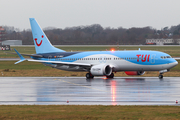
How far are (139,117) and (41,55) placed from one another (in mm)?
32611

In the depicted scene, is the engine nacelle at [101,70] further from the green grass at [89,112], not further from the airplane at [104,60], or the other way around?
the green grass at [89,112]

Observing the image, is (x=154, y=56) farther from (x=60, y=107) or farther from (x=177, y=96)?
(x=60, y=107)

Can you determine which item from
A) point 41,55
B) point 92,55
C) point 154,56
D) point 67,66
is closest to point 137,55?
point 154,56

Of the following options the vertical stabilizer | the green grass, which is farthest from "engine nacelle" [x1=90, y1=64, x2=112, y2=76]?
the green grass

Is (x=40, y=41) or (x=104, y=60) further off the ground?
(x=40, y=41)

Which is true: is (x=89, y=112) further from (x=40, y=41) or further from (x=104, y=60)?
Answer: (x=40, y=41)

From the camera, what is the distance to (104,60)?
4222 centimetres

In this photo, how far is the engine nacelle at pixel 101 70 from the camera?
3962cm

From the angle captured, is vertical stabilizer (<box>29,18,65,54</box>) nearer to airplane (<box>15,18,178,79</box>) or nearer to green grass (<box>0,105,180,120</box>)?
airplane (<box>15,18,178,79</box>)

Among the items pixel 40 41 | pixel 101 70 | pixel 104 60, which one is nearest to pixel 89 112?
pixel 101 70

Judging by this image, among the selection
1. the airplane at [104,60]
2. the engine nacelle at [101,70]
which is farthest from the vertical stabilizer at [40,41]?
the engine nacelle at [101,70]

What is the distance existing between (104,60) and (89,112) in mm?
25614

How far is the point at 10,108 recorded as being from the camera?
59.9 ft

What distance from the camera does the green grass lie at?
15.5 m
